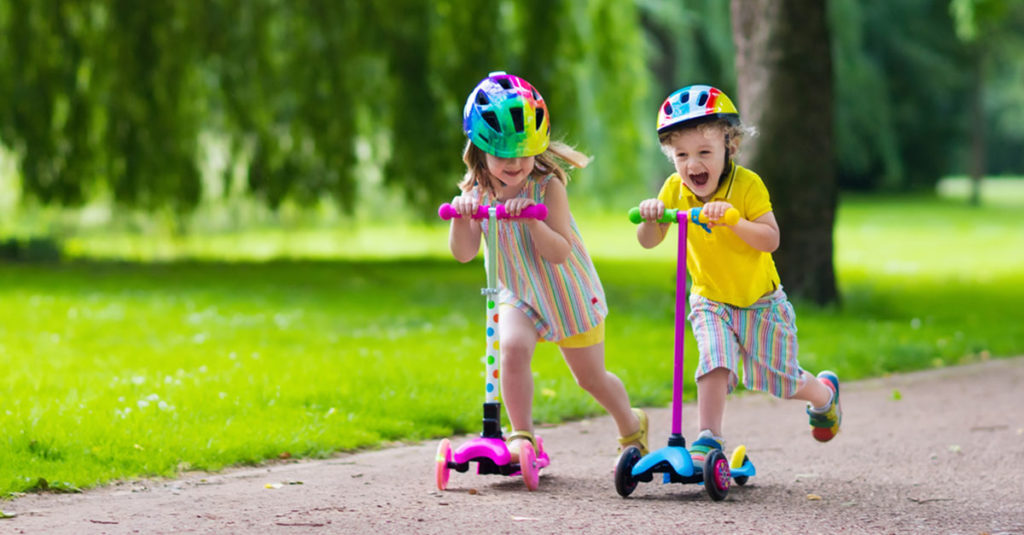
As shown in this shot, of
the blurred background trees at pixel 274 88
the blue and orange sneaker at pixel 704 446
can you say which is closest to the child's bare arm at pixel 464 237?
the blue and orange sneaker at pixel 704 446

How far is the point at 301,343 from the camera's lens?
360 inches

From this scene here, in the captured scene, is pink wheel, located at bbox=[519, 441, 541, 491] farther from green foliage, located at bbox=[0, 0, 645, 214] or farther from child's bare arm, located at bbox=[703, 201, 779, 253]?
green foliage, located at bbox=[0, 0, 645, 214]

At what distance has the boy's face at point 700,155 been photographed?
15.9ft

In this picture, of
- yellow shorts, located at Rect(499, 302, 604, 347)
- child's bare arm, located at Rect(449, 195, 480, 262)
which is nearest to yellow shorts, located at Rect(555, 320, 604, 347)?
yellow shorts, located at Rect(499, 302, 604, 347)

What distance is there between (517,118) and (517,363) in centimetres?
94

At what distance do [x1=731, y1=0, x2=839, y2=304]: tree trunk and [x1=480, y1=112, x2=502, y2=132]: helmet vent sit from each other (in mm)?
6115

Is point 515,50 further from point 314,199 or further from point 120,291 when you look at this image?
point 120,291

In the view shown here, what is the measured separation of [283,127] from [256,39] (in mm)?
1028

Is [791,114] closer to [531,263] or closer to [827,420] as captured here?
[827,420]

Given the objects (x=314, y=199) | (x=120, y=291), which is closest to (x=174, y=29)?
(x=314, y=199)

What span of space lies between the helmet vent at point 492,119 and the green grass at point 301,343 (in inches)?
72.8

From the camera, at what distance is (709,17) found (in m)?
25.8

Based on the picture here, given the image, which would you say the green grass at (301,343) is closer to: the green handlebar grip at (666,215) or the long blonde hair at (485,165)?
the long blonde hair at (485,165)

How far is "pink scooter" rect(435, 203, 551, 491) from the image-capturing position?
4.90 meters
